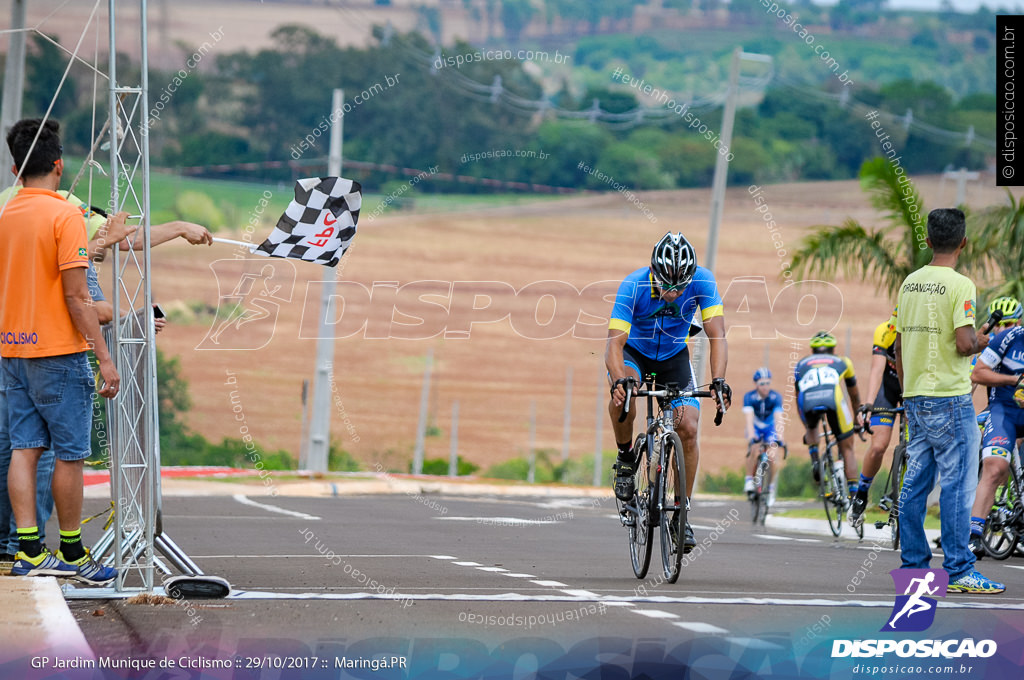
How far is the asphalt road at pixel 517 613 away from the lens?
234 inches

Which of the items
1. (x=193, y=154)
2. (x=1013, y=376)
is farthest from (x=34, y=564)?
(x=193, y=154)

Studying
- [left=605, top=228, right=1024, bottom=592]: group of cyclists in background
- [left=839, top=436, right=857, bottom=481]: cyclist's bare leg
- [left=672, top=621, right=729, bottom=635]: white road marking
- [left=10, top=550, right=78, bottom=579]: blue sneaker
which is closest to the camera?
[left=672, top=621, right=729, bottom=635]: white road marking

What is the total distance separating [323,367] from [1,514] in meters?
16.2

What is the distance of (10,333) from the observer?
7.84 meters

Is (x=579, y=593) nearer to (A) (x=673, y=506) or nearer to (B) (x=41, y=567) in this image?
(A) (x=673, y=506)

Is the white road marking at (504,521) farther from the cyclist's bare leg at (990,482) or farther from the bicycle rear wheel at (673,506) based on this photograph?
the bicycle rear wheel at (673,506)

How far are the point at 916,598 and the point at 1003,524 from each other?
4416 millimetres

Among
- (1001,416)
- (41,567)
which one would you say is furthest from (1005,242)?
(41,567)

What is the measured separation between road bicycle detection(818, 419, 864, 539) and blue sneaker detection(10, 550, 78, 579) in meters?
8.77

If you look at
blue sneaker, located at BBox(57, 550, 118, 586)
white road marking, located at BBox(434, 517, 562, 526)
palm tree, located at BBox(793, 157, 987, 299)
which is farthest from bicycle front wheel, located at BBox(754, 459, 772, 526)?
blue sneaker, located at BBox(57, 550, 118, 586)

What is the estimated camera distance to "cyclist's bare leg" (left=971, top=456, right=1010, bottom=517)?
1083 cm

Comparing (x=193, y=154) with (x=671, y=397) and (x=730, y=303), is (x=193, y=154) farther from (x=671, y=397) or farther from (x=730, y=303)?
(x=671, y=397)

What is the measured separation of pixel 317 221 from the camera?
8477mm

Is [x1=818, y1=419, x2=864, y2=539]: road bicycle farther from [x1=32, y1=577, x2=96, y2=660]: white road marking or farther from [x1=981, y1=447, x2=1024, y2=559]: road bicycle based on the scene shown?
[x1=32, y1=577, x2=96, y2=660]: white road marking
